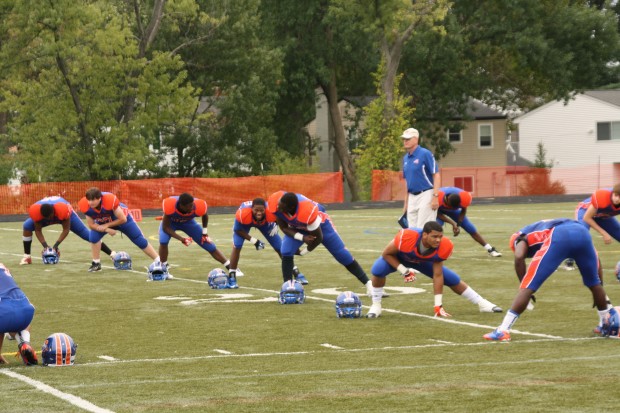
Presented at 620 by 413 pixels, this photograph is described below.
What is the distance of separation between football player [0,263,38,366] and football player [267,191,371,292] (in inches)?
219

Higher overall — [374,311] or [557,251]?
[557,251]

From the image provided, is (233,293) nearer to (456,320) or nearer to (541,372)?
(456,320)

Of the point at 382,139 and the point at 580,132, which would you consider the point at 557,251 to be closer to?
the point at 382,139

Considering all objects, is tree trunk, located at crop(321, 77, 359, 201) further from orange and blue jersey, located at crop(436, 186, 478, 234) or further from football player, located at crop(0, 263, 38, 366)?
football player, located at crop(0, 263, 38, 366)

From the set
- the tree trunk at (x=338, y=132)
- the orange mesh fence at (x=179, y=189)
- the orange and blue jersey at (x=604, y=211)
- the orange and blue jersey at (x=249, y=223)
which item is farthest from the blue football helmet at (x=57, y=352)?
the tree trunk at (x=338, y=132)

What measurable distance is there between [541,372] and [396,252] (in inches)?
177

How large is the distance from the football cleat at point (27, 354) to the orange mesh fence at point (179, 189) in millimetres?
42951

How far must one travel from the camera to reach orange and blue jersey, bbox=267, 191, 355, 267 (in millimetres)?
16844

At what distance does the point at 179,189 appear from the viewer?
57219 millimetres

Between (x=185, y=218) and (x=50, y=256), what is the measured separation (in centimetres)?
557

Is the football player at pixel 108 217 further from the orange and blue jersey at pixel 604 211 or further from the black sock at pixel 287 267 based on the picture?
the orange and blue jersey at pixel 604 211

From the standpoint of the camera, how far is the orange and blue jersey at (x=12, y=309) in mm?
11453

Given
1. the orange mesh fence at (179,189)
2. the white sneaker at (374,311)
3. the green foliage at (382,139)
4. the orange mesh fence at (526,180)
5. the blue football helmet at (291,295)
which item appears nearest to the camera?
the white sneaker at (374,311)

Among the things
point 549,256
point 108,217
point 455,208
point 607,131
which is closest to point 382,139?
point 607,131
